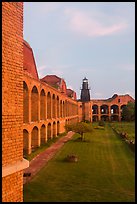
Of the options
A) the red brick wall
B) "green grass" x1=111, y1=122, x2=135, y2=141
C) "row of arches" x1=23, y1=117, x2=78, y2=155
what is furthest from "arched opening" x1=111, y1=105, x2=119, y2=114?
the red brick wall

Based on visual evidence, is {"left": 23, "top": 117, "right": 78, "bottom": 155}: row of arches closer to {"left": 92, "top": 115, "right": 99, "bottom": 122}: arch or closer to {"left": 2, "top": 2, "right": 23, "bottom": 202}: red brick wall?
{"left": 2, "top": 2, "right": 23, "bottom": 202}: red brick wall

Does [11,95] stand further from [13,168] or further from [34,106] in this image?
[34,106]

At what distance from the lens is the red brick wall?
16.1ft

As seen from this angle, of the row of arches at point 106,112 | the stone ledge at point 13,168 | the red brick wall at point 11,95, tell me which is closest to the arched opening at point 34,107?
the red brick wall at point 11,95

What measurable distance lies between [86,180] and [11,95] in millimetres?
9835

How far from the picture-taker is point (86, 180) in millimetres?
13703

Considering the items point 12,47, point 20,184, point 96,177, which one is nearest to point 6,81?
point 12,47

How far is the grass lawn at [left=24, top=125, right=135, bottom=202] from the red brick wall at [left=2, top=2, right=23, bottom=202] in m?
5.88

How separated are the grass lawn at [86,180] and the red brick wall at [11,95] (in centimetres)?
588

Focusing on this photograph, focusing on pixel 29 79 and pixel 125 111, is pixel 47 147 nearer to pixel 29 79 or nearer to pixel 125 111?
pixel 29 79

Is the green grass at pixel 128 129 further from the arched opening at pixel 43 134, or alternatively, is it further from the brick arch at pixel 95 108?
the brick arch at pixel 95 108

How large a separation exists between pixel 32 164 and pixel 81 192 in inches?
268

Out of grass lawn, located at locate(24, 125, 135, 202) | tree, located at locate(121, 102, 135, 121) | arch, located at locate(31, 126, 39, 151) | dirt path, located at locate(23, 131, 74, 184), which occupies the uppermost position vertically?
tree, located at locate(121, 102, 135, 121)

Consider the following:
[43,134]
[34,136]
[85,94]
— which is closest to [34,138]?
[34,136]
